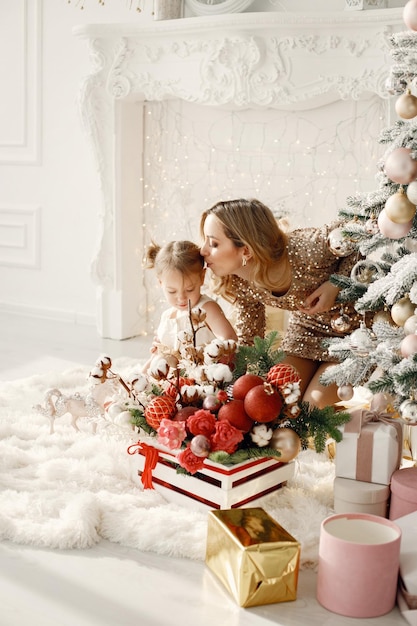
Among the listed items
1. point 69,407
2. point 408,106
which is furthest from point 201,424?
point 408,106

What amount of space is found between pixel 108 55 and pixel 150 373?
7.10 ft

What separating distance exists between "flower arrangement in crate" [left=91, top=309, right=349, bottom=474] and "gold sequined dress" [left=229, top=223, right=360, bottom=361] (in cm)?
50

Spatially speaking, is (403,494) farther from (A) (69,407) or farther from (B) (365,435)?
(A) (69,407)

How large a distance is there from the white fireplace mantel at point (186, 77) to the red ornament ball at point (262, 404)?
179 cm

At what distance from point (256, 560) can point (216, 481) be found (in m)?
0.38

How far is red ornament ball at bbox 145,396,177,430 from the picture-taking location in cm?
213

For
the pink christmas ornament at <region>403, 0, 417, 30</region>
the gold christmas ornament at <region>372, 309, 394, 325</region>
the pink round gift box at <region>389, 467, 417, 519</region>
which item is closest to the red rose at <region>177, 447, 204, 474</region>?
the pink round gift box at <region>389, 467, 417, 519</region>

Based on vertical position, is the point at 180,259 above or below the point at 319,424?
above

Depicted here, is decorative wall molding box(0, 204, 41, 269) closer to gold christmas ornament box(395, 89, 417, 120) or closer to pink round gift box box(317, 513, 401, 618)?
gold christmas ornament box(395, 89, 417, 120)

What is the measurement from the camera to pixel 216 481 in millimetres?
2061

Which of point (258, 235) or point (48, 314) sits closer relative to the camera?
point (258, 235)

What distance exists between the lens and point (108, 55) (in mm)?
3910

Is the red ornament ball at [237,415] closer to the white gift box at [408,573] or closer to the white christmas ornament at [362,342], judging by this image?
the white christmas ornament at [362,342]

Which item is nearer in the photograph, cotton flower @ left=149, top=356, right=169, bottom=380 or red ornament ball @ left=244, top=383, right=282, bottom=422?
red ornament ball @ left=244, top=383, right=282, bottom=422
